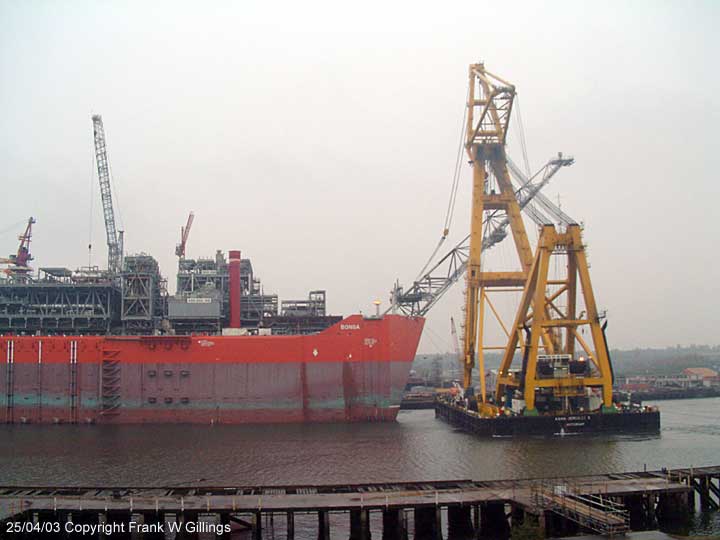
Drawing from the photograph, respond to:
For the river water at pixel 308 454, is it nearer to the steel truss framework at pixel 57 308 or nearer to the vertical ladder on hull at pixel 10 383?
the vertical ladder on hull at pixel 10 383

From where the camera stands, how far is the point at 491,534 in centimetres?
1510

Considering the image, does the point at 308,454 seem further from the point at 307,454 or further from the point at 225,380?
the point at 225,380

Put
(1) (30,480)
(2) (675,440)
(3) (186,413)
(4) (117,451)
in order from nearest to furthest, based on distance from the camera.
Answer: (1) (30,480)
(4) (117,451)
(2) (675,440)
(3) (186,413)

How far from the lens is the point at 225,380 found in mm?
33688

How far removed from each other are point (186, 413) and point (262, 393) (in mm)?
3944

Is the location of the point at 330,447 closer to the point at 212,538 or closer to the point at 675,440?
the point at 212,538

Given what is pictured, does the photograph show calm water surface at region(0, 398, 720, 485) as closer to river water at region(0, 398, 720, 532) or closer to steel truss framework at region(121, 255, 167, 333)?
river water at region(0, 398, 720, 532)

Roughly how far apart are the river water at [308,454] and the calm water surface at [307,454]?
0.04 meters

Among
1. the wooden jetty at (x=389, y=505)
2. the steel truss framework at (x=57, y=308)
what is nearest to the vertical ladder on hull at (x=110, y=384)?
the steel truss framework at (x=57, y=308)

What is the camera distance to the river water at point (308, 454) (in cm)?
2058

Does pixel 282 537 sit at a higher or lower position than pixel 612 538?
lower

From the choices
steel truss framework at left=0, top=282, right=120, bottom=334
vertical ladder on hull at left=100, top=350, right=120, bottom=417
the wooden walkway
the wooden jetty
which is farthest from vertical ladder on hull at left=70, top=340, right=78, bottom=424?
the wooden jetty

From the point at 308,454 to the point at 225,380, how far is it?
1100 cm

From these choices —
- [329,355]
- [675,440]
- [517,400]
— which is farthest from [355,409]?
[675,440]
